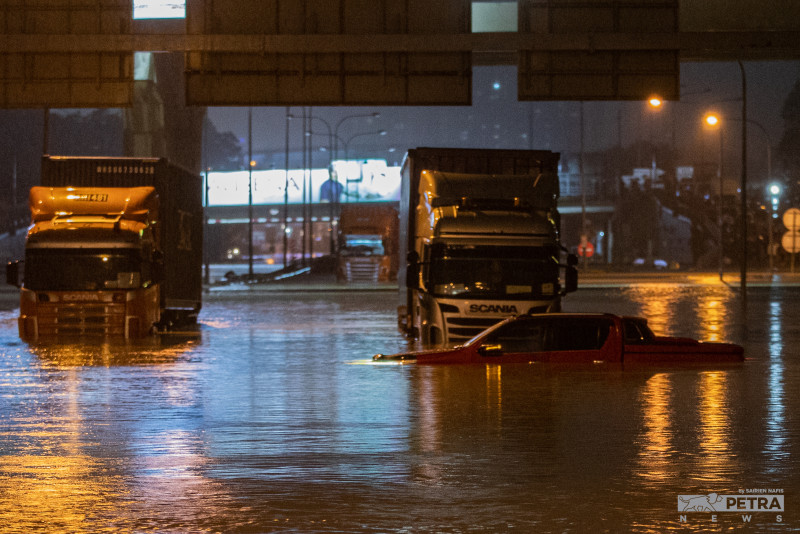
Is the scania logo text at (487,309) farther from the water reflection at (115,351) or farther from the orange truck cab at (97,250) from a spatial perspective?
the orange truck cab at (97,250)

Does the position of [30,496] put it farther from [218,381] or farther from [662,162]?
[662,162]

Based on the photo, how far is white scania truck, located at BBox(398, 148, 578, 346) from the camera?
20.2 meters

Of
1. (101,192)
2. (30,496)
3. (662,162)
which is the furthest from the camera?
(662,162)

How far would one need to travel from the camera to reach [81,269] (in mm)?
22734

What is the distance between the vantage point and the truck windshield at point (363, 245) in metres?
58.6

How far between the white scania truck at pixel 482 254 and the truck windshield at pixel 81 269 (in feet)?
19.4

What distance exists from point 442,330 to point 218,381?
5.68 metres

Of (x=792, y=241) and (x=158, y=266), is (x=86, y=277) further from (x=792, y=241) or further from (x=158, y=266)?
(x=792, y=241)

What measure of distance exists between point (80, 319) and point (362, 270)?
37062 millimetres

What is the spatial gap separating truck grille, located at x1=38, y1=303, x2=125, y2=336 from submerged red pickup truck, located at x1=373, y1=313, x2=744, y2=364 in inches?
351

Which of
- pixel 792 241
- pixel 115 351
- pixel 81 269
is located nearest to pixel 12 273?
pixel 81 269

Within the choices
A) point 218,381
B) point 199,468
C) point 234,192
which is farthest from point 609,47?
point 234,192

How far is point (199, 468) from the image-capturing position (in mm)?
8781

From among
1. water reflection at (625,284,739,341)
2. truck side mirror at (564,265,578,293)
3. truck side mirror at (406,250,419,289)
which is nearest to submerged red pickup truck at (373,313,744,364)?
truck side mirror at (406,250,419,289)
